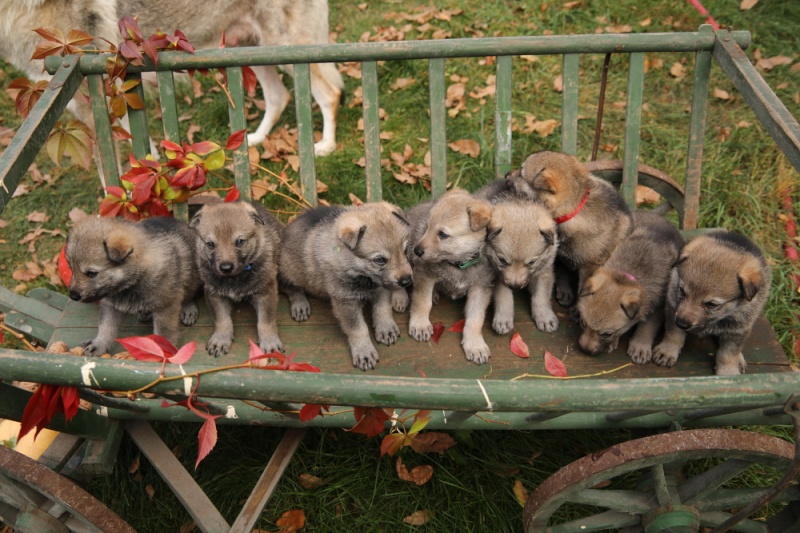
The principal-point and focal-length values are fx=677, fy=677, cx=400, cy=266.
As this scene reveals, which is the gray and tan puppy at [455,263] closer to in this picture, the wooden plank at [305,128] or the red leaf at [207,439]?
the wooden plank at [305,128]

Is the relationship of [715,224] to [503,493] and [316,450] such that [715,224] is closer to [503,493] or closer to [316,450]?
[503,493]

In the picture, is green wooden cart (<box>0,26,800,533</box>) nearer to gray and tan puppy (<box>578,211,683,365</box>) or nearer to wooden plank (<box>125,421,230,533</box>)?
wooden plank (<box>125,421,230,533</box>)

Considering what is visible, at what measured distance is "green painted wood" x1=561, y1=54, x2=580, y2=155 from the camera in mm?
4578

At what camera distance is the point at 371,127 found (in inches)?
186

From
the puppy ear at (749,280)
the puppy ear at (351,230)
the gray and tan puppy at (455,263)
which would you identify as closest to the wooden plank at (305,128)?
the gray and tan puppy at (455,263)

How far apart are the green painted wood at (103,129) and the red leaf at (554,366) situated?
3.15 m

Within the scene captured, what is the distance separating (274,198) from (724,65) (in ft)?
13.5

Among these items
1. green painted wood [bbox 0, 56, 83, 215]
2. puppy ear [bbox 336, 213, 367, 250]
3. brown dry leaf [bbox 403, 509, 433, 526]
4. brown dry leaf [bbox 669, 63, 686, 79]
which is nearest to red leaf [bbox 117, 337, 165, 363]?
green painted wood [bbox 0, 56, 83, 215]

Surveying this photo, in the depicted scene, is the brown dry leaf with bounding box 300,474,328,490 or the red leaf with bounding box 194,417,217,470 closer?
the red leaf with bounding box 194,417,217,470

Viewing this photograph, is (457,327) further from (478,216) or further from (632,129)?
(632,129)

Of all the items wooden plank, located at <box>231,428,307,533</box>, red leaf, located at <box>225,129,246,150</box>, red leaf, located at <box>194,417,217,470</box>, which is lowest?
wooden plank, located at <box>231,428,307,533</box>

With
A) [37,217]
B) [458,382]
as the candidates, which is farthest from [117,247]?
[37,217]

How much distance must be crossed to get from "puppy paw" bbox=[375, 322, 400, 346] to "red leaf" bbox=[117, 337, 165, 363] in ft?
4.86

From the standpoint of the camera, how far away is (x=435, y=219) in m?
3.95
